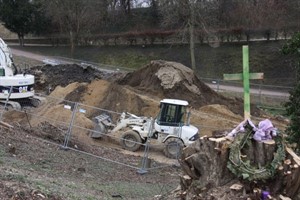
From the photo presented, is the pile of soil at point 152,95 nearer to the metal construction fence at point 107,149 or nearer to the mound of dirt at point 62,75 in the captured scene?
the metal construction fence at point 107,149

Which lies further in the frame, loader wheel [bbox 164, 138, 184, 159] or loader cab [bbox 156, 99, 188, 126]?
loader cab [bbox 156, 99, 188, 126]

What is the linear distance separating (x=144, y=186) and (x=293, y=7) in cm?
3406

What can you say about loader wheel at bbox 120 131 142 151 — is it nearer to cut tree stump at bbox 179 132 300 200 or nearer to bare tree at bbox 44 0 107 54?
cut tree stump at bbox 179 132 300 200

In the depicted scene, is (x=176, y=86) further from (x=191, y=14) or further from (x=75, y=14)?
(x=75, y=14)

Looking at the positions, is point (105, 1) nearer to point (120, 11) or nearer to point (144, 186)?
point (120, 11)

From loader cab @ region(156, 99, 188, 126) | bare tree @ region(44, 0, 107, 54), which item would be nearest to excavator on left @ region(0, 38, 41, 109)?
loader cab @ region(156, 99, 188, 126)

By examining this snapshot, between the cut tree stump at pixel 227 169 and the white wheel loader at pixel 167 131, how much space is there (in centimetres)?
A: 931

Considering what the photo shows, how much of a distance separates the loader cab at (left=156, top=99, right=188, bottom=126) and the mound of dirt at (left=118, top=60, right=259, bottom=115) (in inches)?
293

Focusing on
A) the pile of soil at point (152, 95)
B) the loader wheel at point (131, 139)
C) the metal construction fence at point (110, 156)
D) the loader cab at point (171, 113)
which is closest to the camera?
the metal construction fence at point (110, 156)

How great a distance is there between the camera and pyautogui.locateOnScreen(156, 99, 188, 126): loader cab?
59.2 feet

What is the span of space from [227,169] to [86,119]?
A: 45.5 ft

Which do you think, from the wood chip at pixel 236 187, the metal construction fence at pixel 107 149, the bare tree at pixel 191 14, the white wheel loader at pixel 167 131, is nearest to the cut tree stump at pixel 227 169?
the wood chip at pixel 236 187

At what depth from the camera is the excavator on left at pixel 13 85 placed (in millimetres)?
22016

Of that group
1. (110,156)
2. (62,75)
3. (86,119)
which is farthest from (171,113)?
(62,75)
